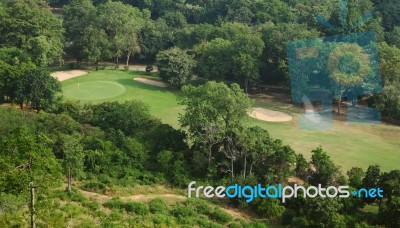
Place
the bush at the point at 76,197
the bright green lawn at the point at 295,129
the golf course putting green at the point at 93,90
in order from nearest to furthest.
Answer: the bush at the point at 76,197 < the bright green lawn at the point at 295,129 < the golf course putting green at the point at 93,90

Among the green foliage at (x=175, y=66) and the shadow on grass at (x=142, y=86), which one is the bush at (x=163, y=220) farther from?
the green foliage at (x=175, y=66)

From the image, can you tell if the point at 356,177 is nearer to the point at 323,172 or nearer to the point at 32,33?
the point at 323,172

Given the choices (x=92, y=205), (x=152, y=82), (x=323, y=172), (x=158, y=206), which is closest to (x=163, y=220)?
(x=158, y=206)

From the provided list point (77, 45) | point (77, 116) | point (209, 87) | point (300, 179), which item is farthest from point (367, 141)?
point (77, 45)

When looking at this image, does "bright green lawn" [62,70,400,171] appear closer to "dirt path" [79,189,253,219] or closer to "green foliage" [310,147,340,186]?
"green foliage" [310,147,340,186]

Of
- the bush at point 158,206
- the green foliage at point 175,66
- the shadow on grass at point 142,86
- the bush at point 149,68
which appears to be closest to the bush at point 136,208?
the bush at point 158,206

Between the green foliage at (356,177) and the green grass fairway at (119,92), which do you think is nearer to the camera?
the green foliage at (356,177)
